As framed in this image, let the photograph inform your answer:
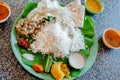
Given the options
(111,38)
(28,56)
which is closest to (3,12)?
(28,56)

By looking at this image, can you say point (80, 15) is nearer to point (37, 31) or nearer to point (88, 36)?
point (88, 36)

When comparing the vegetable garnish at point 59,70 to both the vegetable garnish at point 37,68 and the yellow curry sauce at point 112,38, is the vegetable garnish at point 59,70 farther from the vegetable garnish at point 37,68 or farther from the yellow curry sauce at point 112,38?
the yellow curry sauce at point 112,38

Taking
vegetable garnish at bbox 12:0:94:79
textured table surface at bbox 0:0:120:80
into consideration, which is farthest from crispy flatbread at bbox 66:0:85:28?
textured table surface at bbox 0:0:120:80

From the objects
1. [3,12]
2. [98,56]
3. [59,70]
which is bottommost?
[98,56]

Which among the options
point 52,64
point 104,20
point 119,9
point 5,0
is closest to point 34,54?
point 52,64

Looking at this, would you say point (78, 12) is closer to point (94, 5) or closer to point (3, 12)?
point (94, 5)

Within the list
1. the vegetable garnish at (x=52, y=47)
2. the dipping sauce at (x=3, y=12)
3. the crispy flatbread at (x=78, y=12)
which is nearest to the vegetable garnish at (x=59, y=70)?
the vegetable garnish at (x=52, y=47)
